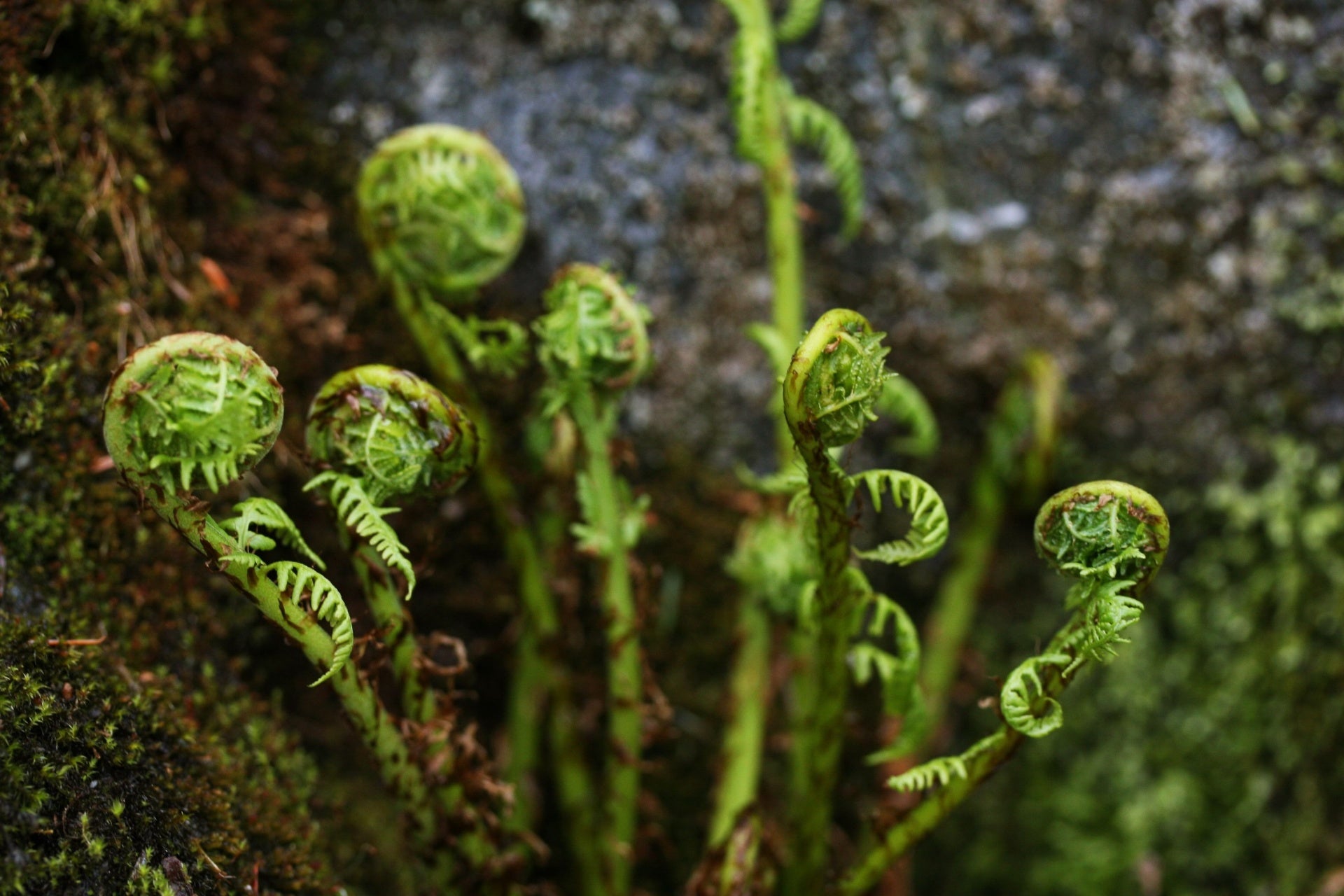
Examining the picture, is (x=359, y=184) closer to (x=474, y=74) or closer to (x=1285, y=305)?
(x=474, y=74)

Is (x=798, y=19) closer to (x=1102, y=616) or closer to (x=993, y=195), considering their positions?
(x=993, y=195)

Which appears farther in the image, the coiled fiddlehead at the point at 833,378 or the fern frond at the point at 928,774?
the fern frond at the point at 928,774

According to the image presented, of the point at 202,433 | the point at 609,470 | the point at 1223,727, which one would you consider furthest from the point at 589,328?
the point at 1223,727

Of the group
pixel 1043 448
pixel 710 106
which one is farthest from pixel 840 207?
pixel 1043 448

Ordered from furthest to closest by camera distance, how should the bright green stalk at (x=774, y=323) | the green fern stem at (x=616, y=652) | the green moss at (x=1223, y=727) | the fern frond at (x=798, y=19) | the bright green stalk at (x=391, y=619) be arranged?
the green moss at (x=1223, y=727) → the fern frond at (x=798, y=19) → the bright green stalk at (x=774, y=323) → the green fern stem at (x=616, y=652) → the bright green stalk at (x=391, y=619)

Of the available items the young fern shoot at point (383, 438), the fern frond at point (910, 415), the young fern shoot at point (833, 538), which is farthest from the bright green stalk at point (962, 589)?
the young fern shoot at point (383, 438)

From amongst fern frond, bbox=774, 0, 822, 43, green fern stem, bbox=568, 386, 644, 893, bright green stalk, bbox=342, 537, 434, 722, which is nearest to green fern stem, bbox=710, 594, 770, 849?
green fern stem, bbox=568, 386, 644, 893

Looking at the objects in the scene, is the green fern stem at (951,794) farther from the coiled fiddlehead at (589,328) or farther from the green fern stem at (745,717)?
the coiled fiddlehead at (589,328)
